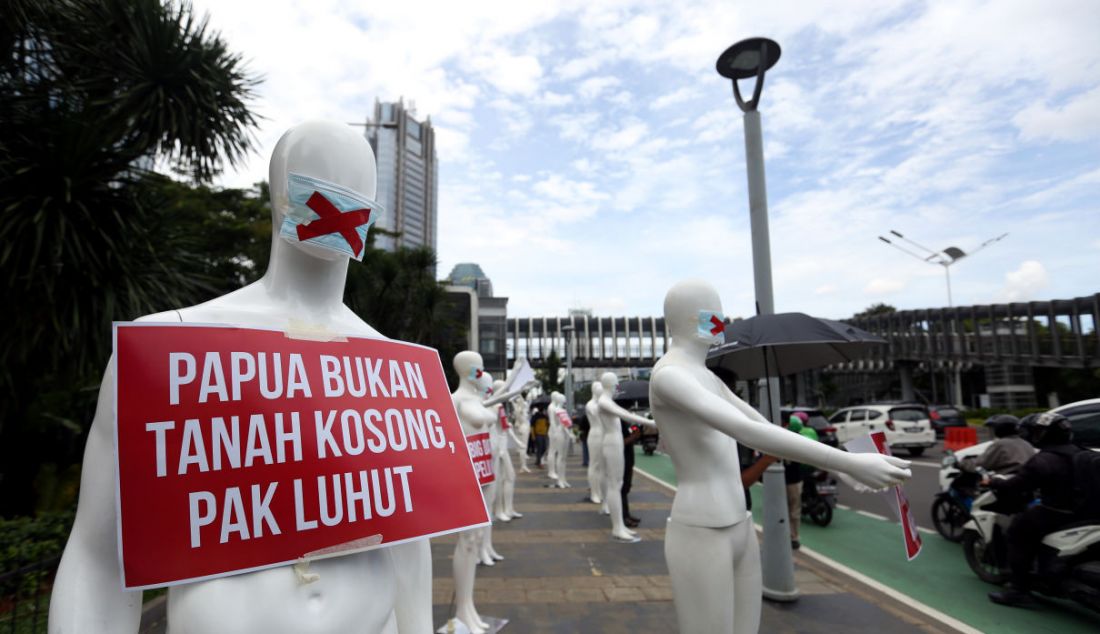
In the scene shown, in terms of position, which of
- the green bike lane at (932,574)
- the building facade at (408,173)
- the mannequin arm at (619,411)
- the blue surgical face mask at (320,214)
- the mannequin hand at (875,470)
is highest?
the building facade at (408,173)

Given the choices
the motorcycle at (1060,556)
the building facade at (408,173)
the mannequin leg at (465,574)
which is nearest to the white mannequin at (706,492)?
the mannequin leg at (465,574)

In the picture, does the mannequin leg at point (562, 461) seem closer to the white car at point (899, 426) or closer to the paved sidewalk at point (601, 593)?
the paved sidewalk at point (601, 593)

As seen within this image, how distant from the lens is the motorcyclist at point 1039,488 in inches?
161

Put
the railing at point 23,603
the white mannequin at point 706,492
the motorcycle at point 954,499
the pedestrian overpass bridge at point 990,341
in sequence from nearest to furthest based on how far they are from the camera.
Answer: the white mannequin at point 706,492
the railing at point 23,603
the motorcycle at point 954,499
the pedestrian overpass bridge at point 990,341

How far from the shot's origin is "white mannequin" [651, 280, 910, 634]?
227 centimetres

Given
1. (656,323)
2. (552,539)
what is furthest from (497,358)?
(552,539)

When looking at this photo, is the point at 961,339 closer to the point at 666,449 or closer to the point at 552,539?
the point at 552,539

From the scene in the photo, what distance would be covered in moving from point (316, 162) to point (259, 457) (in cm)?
64

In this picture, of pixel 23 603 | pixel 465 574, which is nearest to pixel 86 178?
pixel 23 603

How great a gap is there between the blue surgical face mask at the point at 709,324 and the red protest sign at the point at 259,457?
63.7 inches

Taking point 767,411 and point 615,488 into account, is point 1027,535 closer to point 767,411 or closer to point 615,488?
point 767,411

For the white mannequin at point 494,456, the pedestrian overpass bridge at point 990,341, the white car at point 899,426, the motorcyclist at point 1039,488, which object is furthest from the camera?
the pedestrian overpass bridge at point 990,341

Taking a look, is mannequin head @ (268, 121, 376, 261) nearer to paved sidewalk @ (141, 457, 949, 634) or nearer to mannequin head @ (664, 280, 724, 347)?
mannequin head @ (664, 280, 724, 347)

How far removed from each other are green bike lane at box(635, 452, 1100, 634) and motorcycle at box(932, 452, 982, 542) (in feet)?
0.55
